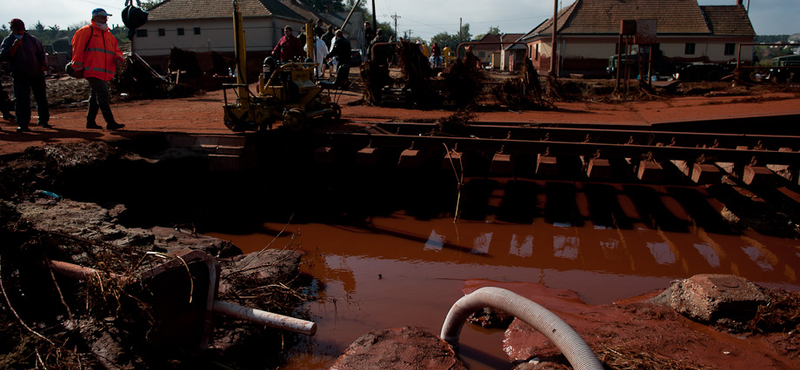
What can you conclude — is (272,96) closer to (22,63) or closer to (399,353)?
(22,63)

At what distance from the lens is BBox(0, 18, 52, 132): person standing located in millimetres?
7883

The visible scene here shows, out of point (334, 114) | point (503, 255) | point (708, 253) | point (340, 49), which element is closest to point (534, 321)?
point (503, 255)

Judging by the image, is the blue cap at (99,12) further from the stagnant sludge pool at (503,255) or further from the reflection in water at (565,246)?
the reflection in water at (565,246)

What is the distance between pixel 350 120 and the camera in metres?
10.1

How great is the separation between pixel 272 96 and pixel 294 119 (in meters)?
0.61

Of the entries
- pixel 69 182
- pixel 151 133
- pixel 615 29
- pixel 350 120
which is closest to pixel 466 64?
pixel 350 120

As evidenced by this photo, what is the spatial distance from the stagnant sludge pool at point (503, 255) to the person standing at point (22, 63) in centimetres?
404

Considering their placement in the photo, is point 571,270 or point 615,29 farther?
point 615,29

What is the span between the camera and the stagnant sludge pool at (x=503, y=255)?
464 cm

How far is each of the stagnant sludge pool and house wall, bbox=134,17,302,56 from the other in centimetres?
3004

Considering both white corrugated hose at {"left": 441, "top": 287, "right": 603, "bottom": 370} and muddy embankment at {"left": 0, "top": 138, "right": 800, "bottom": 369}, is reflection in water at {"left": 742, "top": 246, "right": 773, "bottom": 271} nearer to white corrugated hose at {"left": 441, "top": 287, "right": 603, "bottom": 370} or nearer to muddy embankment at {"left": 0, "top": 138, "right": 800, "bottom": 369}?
muddy embankment at {"left": 0, "top": 138, "right": 800, "bottom": 369}

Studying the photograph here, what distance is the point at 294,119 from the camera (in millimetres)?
7863

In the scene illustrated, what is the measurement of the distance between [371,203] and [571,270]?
142 inches

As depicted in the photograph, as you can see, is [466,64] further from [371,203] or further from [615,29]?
[615,29]
